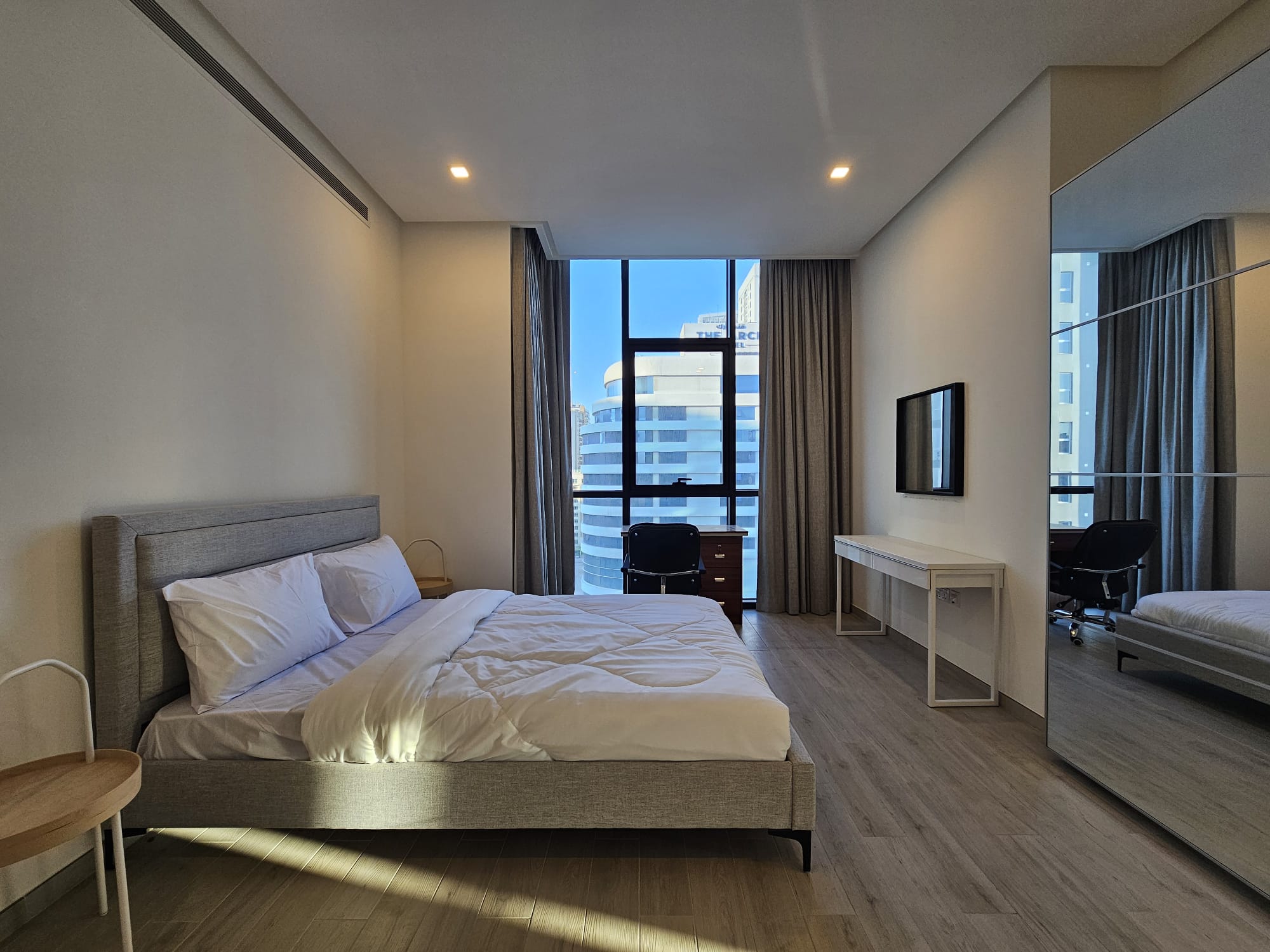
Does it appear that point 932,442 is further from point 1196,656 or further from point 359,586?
point 359,586

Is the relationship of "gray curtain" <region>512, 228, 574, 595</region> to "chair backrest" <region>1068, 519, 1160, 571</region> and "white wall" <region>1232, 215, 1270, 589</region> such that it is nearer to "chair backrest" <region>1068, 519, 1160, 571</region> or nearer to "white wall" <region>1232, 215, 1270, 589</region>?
"chair backrest" <region>1068, 519, 1160, 571</region>

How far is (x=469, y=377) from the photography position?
14.2 feet

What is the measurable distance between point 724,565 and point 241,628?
3367 mm

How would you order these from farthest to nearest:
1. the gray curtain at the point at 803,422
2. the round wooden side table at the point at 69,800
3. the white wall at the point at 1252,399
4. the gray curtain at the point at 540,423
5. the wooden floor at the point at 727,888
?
1. the gray curtain at the point at 803,422
2. the gray curtain at the point at 540,423
3. the white wall at the point at 1252,399
4. the wooden floor at the point at 727,888
5. the round wooden side table at the point at 69,800

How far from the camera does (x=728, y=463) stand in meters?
5.41

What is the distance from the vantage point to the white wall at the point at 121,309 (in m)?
1.66

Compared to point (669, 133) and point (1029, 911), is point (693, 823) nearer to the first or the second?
point (1029, 911)

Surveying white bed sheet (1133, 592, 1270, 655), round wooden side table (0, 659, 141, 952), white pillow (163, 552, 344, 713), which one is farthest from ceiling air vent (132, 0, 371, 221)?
white bed sheet (1133, 592, 1270, 655)

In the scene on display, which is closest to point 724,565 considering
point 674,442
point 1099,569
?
point 674,442

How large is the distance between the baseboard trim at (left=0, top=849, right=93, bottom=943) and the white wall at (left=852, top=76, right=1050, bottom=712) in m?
3.59

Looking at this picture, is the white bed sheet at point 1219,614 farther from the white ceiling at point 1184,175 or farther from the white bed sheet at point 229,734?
the white bed sheet at point 229,734

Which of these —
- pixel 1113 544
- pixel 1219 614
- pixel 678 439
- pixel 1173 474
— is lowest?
pixel 1219 614

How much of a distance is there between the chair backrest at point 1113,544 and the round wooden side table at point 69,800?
298cm

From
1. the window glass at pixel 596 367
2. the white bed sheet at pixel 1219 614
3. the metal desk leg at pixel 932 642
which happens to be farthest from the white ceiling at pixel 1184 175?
the window glass at pixel 596 367
